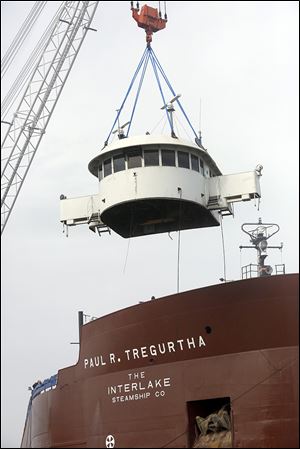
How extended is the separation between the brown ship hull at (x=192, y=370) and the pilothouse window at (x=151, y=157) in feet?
18.4

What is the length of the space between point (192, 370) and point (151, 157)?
7956 millimetres

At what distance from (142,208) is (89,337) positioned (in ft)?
17.5

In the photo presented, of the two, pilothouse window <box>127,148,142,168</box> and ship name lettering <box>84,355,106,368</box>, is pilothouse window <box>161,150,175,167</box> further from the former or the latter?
ship name lettering <box>84,355,106,368</box>

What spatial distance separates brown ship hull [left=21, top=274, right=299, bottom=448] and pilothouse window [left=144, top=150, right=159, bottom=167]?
5.62m

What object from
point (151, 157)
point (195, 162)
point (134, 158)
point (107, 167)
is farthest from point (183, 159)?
point (107, 167)

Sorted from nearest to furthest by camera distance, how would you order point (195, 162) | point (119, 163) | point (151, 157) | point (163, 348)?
point (163, 348), point (151, 157), point (119, 163), point (195, 162)

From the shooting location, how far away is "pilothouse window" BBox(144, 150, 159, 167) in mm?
23422

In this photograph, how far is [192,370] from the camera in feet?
59.9

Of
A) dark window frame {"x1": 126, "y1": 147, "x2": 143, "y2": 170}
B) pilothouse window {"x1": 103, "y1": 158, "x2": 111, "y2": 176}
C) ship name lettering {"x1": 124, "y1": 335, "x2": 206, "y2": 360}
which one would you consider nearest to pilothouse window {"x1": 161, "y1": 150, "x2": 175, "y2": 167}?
dark window frame {"x1": 126, "y1": 147, "x2": 143, "y2": 170}

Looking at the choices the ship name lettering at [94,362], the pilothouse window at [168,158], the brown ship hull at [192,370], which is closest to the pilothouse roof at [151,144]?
the pilothouse window at [168,158]

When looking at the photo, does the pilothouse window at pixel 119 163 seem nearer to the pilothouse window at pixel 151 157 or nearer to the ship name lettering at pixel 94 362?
the pilothouse window at pixel 151 157

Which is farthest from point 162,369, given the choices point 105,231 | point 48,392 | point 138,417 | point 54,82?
point 54,82

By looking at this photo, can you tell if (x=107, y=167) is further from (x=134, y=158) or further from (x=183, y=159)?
(x=183, y=159)

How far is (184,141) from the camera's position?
941 inches
